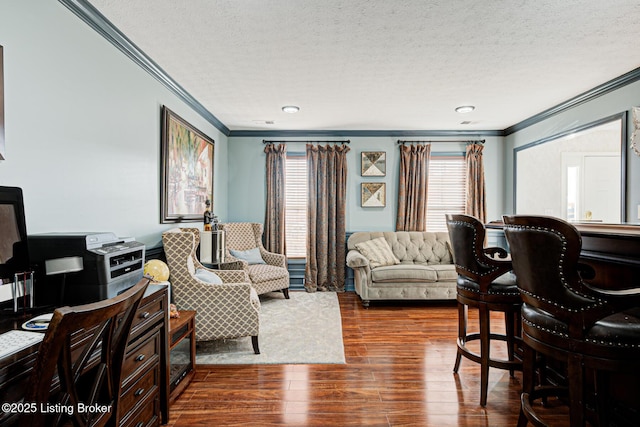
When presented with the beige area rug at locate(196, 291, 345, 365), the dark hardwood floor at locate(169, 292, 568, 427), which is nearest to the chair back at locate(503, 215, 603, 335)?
the dark hardwood floor at locate(169, 292, 568, 427)


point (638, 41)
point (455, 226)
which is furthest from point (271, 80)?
point (638, 41)

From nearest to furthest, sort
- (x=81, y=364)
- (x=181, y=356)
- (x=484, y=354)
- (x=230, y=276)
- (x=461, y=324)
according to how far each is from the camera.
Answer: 1. (x=81, y=364)
2. (x=484, y=354)
3. (x=461, y=324)
4. (x=181, y=356)
5. (x=230, y=276)

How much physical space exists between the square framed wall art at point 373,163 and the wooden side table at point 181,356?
3.70 meters

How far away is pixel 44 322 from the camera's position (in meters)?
1.27

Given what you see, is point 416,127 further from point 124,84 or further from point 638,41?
point 124,84

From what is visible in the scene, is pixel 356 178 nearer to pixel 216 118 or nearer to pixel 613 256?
pixel 216 118

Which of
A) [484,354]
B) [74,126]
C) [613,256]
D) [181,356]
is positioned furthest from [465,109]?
[181,356]

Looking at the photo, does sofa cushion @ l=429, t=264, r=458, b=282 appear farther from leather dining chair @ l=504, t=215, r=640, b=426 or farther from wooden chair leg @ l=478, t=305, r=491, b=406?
leather dining chair @ l=504, t=215, r=640, b=426

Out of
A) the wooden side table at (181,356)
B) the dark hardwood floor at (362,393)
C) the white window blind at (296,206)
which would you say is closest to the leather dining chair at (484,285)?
the dark hardwood floor at (362,393)

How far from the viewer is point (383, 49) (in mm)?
2727

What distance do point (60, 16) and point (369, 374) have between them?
3.20 meters

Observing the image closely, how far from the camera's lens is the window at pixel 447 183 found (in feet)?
18.4

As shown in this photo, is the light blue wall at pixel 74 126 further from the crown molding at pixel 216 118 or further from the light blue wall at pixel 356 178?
the light blue wall at pixel 356 178

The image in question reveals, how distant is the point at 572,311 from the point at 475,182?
4443 mm
